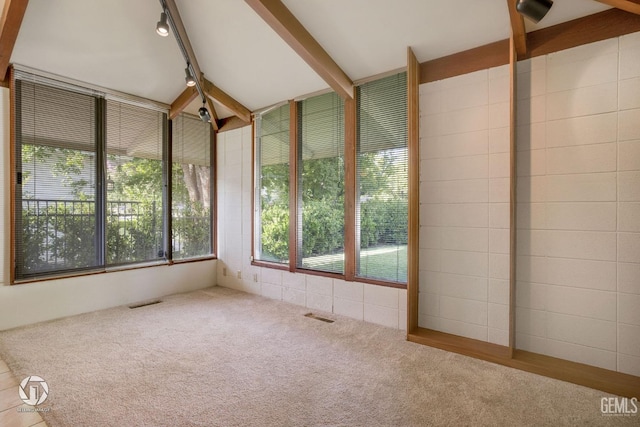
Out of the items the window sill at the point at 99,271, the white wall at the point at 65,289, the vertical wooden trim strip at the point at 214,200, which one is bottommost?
the white wall at the point at 65,289

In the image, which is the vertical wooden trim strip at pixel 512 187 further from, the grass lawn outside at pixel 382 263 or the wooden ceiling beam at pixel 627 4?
the grass lawn outside at pixel 382 263

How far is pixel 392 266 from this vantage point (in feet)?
11.0

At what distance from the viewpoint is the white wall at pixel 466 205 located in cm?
275

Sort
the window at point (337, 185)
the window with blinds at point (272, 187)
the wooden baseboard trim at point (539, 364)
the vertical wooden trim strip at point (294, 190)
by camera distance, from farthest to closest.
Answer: the window with blinds at point (272, 187), the vertical wooden trim strip at point (294, 190), the window at point (337, 185), the wooden baseboard trim at point (539, 364)

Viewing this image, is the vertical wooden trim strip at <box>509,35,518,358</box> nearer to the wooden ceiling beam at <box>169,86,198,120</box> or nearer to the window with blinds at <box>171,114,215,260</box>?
the wooden ceiling beam at <box>169,86,198,120</box>

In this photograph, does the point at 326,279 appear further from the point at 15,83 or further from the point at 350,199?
the point at 15,83

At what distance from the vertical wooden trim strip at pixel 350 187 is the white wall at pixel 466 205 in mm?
771

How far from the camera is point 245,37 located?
325cm

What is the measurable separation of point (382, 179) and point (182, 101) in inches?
120

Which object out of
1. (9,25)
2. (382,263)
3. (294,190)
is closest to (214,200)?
(294,190)

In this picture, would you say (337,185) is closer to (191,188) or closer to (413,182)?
(413,182)

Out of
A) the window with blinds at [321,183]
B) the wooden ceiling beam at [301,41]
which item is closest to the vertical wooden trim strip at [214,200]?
the window with blinds at [321,183]

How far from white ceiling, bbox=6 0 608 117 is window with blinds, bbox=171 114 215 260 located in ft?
3.04

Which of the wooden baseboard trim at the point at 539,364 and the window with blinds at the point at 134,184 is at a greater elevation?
the window with blinds at the point at 134,184
